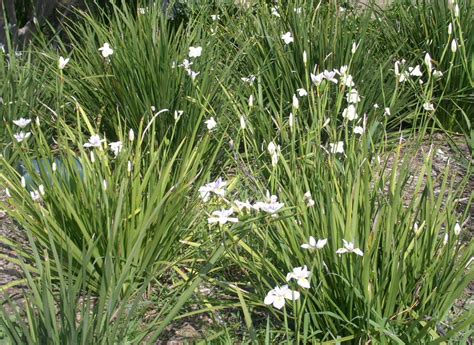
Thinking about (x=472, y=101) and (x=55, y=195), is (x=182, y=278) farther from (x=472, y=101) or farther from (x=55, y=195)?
(x=472, y=101)

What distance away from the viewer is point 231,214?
8.77 ft

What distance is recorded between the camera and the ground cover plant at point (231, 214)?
2131 millimetres

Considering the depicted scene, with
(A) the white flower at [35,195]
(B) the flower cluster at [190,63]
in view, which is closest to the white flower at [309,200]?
(A) the white flower at [35,195]

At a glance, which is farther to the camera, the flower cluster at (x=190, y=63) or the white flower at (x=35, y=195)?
the flower cluster at (x=190, y=63)

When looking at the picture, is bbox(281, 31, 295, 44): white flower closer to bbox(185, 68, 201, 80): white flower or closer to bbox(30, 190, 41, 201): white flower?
bbox(185, 68, 201, 80): white flower

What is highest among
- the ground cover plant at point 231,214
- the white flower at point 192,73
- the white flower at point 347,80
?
the white flower at point 347,80

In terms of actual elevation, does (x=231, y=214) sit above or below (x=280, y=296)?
below

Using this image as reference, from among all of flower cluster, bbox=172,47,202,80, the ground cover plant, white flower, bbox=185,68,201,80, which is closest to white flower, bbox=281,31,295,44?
the ground cover plant

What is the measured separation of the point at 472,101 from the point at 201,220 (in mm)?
1855

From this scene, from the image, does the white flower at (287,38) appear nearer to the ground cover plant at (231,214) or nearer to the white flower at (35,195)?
the ground cover plant at (231,214)

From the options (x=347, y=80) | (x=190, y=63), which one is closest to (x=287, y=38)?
(x=190, y=63)

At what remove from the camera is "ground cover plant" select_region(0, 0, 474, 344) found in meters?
2.13

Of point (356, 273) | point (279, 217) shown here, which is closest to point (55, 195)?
point (279, 217)

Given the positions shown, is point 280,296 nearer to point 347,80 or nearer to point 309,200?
point 309,200
